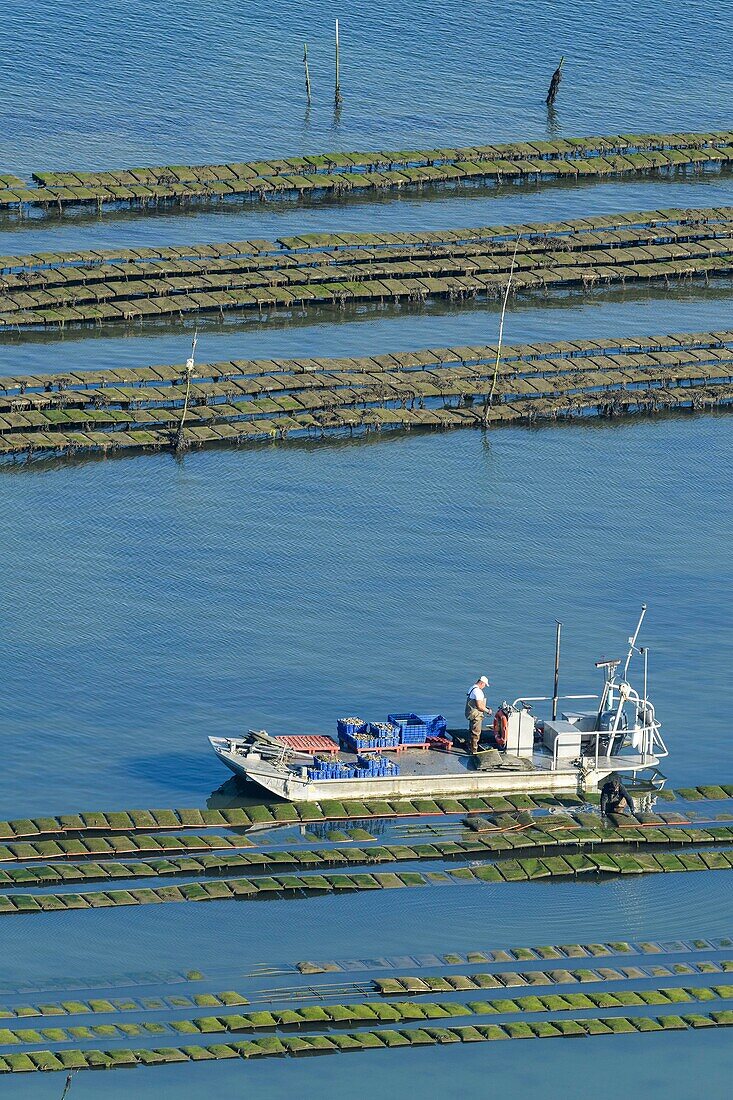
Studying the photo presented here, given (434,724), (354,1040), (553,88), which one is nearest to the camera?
(354,1040)

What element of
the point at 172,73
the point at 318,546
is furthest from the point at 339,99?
the point at 318,546

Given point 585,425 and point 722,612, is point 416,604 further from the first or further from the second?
point 585,425

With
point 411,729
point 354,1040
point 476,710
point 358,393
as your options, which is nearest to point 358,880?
point 411,729

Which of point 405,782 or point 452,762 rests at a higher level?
point 452,762

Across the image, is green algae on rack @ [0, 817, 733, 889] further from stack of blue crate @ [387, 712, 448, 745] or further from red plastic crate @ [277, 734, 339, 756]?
stack of blue crate @ [387, 712, 448, 745]

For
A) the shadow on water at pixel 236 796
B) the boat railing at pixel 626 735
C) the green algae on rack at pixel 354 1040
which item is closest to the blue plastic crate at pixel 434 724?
the boat railing at pixel 626 735

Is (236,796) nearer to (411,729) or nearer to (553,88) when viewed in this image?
(411,729)

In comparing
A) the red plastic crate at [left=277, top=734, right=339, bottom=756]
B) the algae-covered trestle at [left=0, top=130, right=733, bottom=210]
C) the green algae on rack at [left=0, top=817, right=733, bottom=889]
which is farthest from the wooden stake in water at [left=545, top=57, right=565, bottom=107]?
the green algae on rack at [left=0, top=817, right=733, bottom=889]
